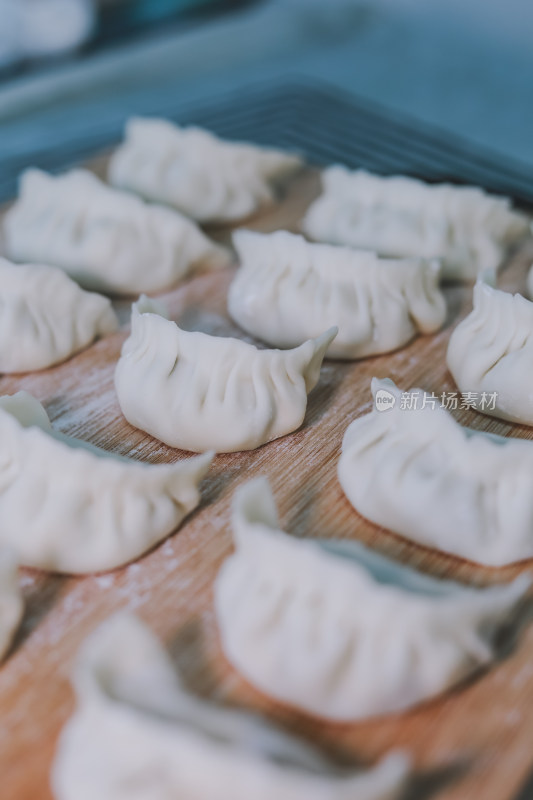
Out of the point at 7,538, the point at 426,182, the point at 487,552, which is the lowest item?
the point at 7,538

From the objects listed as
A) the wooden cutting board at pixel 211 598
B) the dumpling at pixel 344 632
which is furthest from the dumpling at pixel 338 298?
the dumpling at pixel 344 632

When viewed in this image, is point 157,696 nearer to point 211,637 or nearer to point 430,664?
point 211,637

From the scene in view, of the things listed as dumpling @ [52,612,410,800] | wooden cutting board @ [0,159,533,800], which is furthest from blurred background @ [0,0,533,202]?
dumpling @ [52,612,410,800]

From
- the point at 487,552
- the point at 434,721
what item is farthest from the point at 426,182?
the point at 434,721

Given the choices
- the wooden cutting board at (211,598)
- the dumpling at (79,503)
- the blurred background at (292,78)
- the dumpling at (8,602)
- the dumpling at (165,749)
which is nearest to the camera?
the dumpling at (165,749)

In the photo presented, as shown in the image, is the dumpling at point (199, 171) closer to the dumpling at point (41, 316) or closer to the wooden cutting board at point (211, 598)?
the wooden cutting board at point (211, 598)

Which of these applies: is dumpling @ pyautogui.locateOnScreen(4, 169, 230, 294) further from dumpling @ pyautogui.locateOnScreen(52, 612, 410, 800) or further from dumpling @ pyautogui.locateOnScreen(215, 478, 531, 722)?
dumpling @ pyautogui.locateOnScreen(52, 612, 410, 800)
